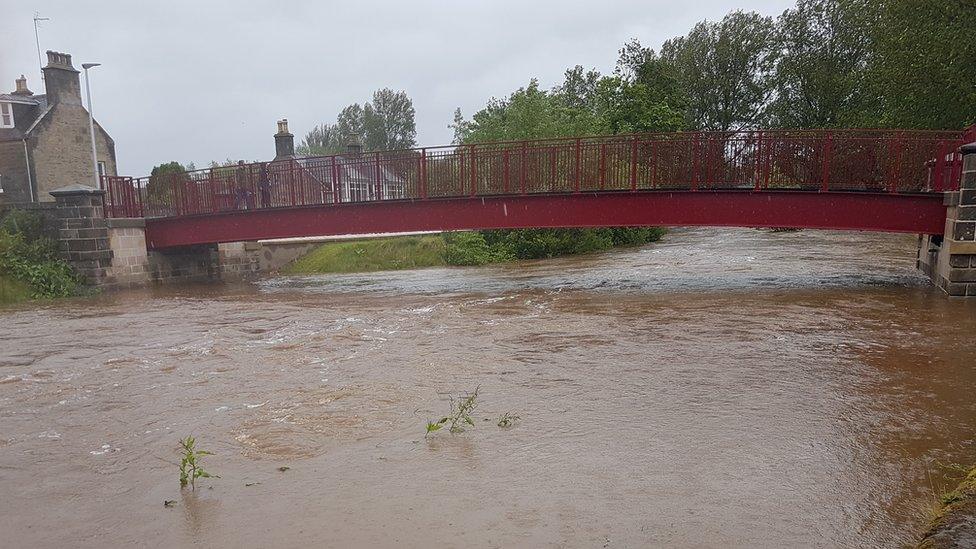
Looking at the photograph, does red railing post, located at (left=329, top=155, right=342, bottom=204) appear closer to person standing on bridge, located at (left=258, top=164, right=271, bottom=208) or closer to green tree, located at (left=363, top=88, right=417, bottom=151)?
person standing on bridge, located at (left=258, top=164, right=271, bottom=208)

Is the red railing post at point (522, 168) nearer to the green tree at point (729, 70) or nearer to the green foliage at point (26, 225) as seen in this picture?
the green foliage at point (26, 225)

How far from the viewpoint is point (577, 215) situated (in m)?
15.7

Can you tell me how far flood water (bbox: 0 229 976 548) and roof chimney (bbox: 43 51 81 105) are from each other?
2417 centimetres

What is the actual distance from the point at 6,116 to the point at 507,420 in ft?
120

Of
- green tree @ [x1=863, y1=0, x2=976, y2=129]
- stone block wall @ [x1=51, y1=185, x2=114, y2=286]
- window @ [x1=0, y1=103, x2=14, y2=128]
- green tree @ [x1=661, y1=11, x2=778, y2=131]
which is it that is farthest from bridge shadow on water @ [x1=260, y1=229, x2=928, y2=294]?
green tree @ [x1=661, y1=11, x2=778, y2=131]

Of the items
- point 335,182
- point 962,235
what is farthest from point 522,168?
point 962,235

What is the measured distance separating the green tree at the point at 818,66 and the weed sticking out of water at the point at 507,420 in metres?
42.3

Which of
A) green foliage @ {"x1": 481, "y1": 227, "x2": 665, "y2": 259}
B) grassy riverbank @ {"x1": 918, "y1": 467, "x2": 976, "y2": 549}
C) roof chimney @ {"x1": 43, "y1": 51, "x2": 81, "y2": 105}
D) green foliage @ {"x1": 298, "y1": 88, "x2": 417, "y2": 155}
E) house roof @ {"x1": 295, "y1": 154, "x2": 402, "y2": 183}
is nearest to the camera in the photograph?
grassy riverbank @ {"x1": 918, "y1": 467, "x2": 976, "y2": 549}

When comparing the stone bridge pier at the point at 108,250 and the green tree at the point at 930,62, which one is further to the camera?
the green tree at the point at 930,62

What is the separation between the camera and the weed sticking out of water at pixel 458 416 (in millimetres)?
5520

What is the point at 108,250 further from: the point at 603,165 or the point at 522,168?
the point at 603,165

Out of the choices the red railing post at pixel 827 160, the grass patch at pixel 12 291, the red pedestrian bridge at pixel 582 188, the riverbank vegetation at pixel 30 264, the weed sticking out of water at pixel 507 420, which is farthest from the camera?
the riverbank vegetation at pixel 30 264

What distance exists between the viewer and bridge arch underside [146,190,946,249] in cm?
1384

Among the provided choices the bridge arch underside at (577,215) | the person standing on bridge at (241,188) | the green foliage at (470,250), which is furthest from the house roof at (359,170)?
the green foliage at (470,250)
